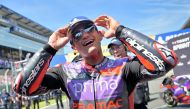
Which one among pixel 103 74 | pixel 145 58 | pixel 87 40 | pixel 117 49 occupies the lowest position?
pixel 103 74

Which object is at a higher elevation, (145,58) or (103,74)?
(145,58)

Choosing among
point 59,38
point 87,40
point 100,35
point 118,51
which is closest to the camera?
point 87,40

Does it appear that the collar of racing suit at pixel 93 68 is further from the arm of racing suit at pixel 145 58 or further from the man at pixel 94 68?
the arm of racing suit at pixel 145 58

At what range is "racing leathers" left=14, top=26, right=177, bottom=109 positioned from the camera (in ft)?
9.16

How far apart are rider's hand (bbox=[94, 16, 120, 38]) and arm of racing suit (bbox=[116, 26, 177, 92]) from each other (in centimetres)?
5

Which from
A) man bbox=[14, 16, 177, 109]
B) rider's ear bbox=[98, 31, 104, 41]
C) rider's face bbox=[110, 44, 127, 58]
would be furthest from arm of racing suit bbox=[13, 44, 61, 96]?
rider's face bbox=[110, 44, 127, 58]

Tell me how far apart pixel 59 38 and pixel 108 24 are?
0.41m

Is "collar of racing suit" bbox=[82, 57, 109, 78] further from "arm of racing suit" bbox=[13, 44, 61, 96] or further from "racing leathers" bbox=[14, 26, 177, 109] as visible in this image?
"arm of racing suit" bbox=[13, 44, 61, 96]

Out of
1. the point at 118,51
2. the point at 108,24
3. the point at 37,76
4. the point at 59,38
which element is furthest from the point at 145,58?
the point at 118,51

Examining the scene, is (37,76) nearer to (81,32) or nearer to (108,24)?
(81,32)

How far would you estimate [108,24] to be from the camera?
3055 mm

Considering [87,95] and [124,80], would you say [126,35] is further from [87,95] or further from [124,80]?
[87,95]

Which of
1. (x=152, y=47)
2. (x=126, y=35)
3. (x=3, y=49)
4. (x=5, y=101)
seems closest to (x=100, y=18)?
(x=126, y=35)

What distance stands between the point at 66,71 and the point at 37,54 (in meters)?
0.27
